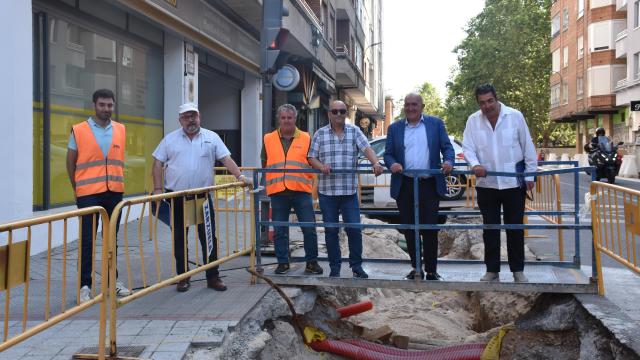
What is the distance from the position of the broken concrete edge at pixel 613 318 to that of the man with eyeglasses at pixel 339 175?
1914mm

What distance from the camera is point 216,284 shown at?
5977 mm

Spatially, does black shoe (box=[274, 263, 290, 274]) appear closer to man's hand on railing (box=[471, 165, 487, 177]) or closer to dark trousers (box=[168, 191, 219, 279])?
dark trousers (box=[168, 191, 219, 279])

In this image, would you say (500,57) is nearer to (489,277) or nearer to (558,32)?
(558,32)

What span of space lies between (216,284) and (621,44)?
4013cm

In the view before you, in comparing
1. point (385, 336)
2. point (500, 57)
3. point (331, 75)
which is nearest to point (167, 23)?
point (385, 336)

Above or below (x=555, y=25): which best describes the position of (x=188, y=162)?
below

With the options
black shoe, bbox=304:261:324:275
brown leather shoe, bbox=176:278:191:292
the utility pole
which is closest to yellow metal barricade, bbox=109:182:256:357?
brown leather shoe, bbox=176:278:191:292

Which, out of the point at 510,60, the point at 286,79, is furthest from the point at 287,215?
the point at 510,60

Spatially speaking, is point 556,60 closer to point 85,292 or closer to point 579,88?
point 579,88

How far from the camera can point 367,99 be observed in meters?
42.3

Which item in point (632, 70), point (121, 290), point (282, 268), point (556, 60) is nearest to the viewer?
point (121, 290)

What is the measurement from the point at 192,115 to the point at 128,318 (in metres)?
1.96

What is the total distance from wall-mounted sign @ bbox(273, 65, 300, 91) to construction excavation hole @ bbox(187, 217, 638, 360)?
322 centimetres

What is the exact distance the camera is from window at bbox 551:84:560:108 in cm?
5558
